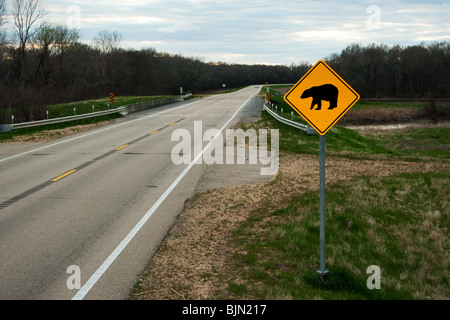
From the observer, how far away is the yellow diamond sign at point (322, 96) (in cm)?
616

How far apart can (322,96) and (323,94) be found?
0.11ft

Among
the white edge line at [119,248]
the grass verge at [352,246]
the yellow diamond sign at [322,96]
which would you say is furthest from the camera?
the grass verge at [352,246]

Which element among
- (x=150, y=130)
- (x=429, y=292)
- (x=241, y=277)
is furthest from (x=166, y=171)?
(x=150, y=130)

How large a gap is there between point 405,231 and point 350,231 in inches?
53.6

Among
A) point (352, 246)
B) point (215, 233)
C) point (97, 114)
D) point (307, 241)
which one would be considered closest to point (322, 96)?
point (307, 241)

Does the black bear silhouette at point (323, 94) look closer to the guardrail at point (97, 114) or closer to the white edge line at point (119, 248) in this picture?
the white edge line at point (119, 248)

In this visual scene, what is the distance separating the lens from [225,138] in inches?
861

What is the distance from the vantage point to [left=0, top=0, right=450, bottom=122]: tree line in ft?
216

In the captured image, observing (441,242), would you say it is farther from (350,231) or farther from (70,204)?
(70,204)

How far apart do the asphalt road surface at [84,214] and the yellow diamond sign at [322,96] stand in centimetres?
344

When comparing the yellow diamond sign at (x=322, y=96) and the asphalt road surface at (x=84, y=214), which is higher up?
the yellow diamond sign at (x=322, y=96)

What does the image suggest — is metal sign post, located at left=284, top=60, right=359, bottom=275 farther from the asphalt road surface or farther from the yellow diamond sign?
the asphalt road surface

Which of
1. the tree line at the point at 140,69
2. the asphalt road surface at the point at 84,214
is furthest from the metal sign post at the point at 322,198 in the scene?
the tree line at the point at 140,69

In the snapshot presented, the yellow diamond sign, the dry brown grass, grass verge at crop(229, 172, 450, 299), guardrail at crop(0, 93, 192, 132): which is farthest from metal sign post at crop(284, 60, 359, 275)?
guardrail at crop(0, 93, 192, 132)
